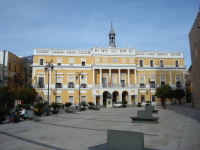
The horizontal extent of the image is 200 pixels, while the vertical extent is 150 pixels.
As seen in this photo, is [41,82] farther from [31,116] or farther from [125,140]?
[125,140]

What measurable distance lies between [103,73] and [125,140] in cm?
3883

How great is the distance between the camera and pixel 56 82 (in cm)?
4197

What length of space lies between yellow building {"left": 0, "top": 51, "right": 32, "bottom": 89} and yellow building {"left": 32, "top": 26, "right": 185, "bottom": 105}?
3826 mm

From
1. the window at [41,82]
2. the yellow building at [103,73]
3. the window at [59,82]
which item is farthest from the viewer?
the window at [59,82]

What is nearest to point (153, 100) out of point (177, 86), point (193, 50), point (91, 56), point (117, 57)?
point (177, 86)

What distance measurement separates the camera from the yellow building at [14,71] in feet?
121

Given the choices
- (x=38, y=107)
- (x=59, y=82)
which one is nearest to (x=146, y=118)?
(x=38, y=107)

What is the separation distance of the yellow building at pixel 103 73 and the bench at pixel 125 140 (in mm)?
35405

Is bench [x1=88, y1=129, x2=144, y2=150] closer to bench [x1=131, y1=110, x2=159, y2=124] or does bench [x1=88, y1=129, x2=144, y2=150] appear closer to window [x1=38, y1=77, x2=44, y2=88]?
bench [x1=131, y1=110, x2=159, y2=124]

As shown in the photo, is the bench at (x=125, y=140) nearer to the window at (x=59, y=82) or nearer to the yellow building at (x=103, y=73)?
the yellow building at (x=103, y=73)

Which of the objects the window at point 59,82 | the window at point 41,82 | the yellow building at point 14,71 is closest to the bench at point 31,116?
the yellow building at point 14,71

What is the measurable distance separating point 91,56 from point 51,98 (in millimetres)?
12771

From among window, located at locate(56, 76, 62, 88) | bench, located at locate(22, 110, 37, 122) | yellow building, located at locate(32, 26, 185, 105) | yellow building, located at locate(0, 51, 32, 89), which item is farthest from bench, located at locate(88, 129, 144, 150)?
window, located at locate(56, 76, 62, 88)

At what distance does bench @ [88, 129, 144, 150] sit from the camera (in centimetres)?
475
